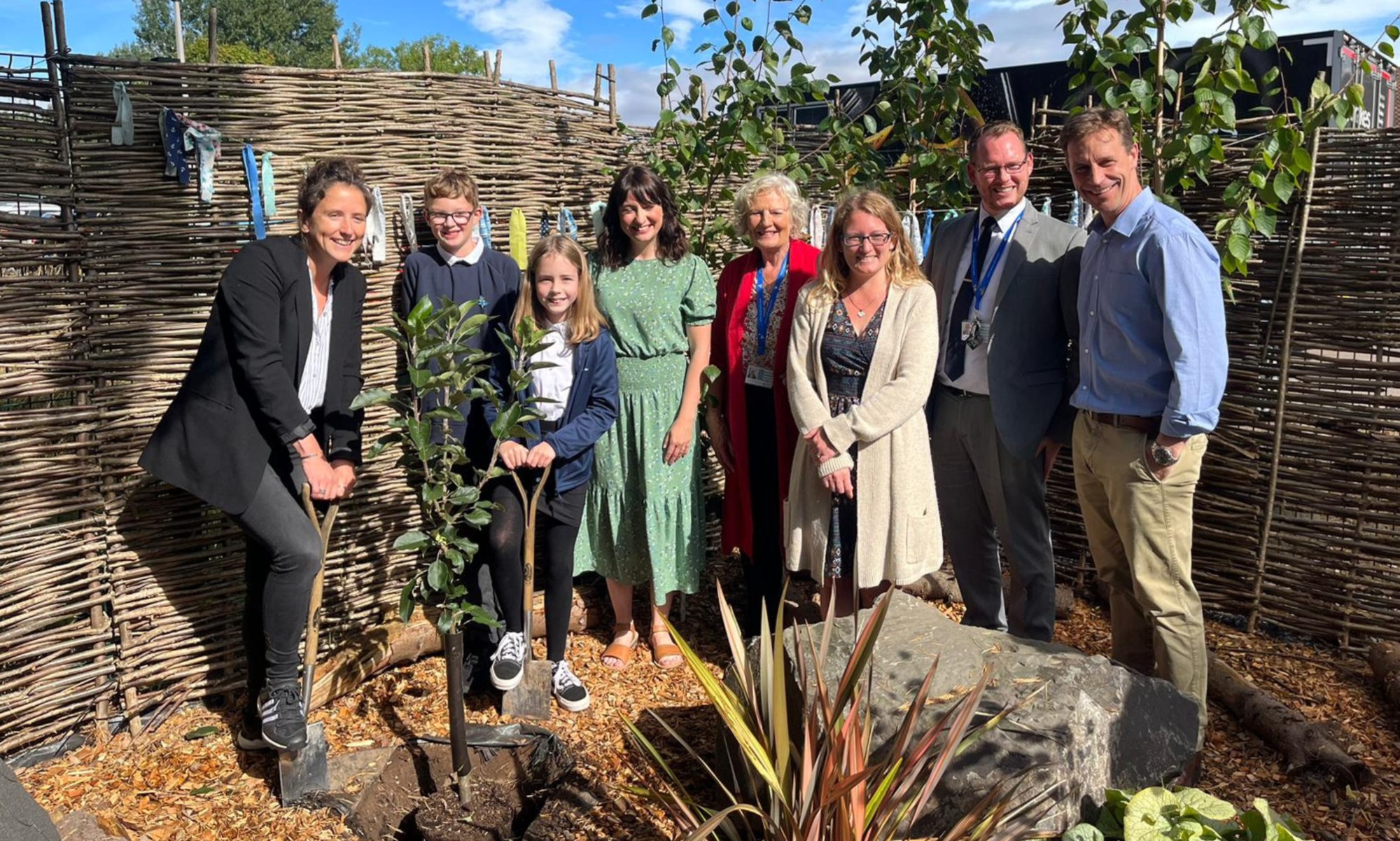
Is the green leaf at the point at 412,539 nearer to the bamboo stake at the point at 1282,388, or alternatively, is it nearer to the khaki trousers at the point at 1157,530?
the khaki trousers at the point at 1157,530

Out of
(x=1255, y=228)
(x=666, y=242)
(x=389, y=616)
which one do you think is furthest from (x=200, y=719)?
(x=1255, y=228)

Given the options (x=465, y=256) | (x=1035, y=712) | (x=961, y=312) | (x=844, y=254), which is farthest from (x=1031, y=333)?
(x=465, y=256)

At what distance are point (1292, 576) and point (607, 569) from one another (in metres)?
3.01

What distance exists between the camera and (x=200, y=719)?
348 cm

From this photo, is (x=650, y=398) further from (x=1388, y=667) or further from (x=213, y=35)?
(x=1388, y=667)

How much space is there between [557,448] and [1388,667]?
10.9 feet

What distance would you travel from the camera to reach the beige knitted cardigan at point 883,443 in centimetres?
319

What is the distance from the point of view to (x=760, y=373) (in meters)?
3.68

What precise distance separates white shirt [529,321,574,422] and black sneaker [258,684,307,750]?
1.22 meters

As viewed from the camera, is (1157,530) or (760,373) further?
(760,373)

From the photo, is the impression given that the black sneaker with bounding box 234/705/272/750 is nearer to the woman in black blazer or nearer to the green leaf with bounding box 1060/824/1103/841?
the woman in black blazer

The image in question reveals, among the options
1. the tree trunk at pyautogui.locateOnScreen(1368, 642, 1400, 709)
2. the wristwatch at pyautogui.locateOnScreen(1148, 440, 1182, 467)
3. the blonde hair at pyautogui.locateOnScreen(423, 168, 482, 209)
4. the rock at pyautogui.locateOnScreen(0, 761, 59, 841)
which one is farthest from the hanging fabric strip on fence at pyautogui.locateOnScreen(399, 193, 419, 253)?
the tree trunk at pyautogui.locateOnScreen(1368, 642, 1400, 709)

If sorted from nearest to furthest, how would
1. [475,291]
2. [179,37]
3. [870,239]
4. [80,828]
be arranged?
[80,828] → [870,239] → [179,37] → [475,291]

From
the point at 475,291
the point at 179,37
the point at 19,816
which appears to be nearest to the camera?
the point at 19,816
